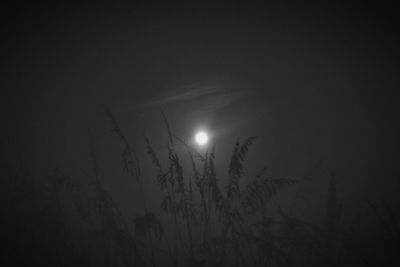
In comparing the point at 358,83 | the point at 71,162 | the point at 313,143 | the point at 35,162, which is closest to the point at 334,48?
the point at 358,83

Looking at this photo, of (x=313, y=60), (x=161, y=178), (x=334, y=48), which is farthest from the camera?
(x=334, y=48)

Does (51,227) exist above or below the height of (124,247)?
above

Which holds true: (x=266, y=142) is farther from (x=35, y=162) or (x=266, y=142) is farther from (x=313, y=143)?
(x=35, y=162)

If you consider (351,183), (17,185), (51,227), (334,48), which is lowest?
(351,183)

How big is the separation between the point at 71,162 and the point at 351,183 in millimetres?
23172

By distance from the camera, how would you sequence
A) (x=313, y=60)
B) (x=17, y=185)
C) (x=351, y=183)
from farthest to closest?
(x=313, y=60)
(x=351, y=183)
(x=17, y=185)

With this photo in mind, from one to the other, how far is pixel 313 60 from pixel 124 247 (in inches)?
2060

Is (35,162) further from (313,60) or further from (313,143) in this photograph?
(313,60)

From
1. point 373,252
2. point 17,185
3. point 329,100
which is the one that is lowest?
point 373,252

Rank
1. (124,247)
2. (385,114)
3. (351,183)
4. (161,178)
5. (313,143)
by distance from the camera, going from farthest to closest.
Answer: (385,114) → (313,143) → (351,183) → (124,247) → (161,178)

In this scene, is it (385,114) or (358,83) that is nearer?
(385,114)

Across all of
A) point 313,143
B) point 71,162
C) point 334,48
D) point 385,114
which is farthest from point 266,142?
point 334,48

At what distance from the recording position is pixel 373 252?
571 centimetres

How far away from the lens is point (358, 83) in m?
33.4
